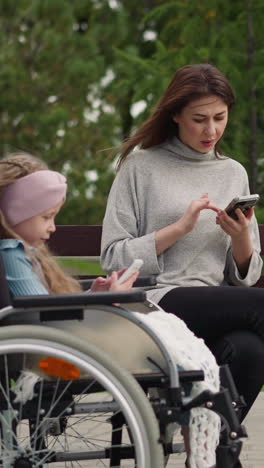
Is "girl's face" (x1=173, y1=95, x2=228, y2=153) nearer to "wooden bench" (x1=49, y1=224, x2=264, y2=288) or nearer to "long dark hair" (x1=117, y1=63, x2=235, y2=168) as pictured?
"long dark hair" (x1=117, y1=63, x2=235, y2=168)

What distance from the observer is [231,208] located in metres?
3.78

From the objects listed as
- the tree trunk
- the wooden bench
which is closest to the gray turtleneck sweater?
the wooden bench

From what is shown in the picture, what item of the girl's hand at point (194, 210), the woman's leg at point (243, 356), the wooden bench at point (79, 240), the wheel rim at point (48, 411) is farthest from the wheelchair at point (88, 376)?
the wooden bench at point (79, 240)

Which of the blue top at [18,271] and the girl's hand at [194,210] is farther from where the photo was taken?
the girl's hand at [194,210]

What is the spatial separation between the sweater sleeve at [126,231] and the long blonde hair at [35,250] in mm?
580

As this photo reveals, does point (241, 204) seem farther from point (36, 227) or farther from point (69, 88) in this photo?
point (69, 88)

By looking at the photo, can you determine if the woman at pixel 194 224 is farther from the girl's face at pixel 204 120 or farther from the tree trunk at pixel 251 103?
the tree trunk at pixel 251 103

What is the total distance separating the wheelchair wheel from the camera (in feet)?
9.20

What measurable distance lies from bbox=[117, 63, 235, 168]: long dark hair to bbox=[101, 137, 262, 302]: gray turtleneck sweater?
0.13 ft

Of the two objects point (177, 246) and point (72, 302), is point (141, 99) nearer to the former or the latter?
point (177, 246)

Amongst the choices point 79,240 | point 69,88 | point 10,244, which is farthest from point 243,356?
point 69,88

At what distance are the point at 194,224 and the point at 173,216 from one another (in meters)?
0.17

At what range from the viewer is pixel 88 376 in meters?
3.00

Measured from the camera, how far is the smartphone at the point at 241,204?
371cm
